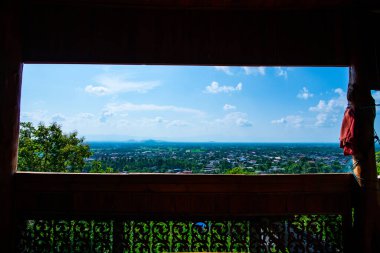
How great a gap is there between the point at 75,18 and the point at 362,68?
3.24m

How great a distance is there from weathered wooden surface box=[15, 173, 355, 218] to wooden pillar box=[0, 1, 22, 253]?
19cm

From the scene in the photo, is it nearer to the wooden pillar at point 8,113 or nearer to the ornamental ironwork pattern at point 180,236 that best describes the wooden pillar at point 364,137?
the ornamental ironwork pattern at point 180,236

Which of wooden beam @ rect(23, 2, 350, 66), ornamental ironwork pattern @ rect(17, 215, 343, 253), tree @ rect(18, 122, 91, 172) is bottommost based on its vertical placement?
ornamental ironwork pattern @ rect(17, 215, 343, 253)

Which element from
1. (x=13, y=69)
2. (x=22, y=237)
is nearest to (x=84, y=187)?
(x=22, y=237)

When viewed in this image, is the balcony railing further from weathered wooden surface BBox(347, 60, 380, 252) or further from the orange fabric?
the orange fabric

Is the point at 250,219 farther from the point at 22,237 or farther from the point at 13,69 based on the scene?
the point at 13,69

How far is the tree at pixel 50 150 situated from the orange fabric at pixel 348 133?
3714mm

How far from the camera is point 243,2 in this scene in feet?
9.62

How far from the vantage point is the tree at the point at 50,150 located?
13.8ft

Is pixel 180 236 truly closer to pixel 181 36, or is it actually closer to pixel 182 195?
pixel 182 195

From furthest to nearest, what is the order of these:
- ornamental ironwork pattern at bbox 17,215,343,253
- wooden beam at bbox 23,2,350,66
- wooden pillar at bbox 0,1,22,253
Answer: wooden beam at bbox 23,2,350,66
ornamental ironwork pattern at bbox 17,215,343,253
wooden pillar at bbox 0,1,22,253

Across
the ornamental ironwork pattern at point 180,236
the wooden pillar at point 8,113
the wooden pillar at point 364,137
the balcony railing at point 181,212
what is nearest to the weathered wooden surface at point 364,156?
the wooden pillar at point 364,137

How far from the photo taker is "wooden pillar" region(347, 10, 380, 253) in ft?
9.11

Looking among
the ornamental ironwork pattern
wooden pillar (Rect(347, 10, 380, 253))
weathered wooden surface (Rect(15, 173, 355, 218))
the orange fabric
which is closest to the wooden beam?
wooden pillar (Rect(347, 10, 380, 253))
